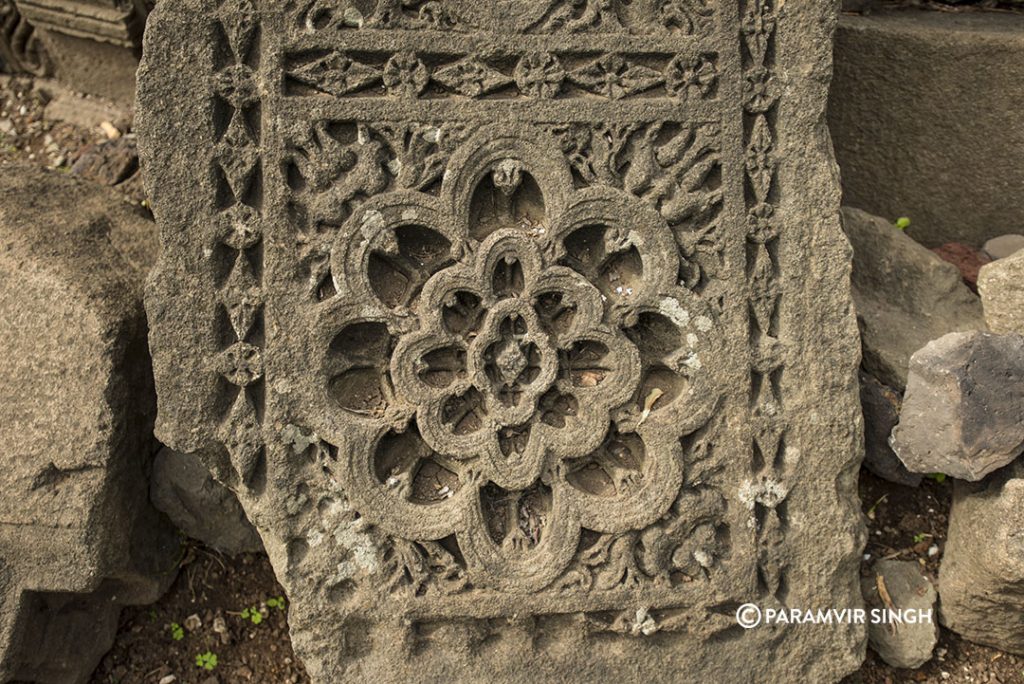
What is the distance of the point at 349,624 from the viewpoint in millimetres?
2865

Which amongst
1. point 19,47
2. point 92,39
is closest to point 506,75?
point 92,39

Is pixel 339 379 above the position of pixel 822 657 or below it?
above

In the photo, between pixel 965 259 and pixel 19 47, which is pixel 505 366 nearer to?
pixel 965 259

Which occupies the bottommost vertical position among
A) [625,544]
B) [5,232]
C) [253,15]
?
[625,544]

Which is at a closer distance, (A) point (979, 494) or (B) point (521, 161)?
(B) point (521, 161)

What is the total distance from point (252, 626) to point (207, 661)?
20 cm

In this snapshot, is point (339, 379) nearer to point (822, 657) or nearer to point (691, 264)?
point (691, 264)

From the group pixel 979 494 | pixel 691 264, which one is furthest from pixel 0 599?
pixel 979 494

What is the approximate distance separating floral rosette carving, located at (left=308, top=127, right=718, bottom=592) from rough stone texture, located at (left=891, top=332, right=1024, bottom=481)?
2.49ft

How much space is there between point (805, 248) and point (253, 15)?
77.3 inches

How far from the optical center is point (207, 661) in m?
3.26

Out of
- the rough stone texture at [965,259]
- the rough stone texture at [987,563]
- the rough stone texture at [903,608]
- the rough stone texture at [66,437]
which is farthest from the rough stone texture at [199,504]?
the rough stone texture at [965,259]

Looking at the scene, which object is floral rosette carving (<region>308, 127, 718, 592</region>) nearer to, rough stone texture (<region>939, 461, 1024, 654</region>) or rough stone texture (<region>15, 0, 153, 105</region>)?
rough stone texture (<region>939, 461, 1024, 654</region>)

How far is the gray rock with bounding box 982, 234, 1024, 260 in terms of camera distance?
153 inches
